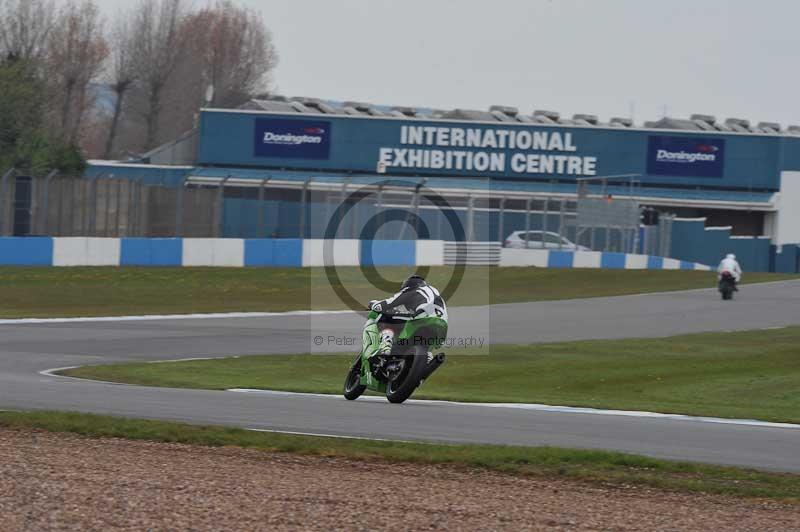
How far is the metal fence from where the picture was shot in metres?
31.0

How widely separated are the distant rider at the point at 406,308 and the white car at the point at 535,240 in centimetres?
2776

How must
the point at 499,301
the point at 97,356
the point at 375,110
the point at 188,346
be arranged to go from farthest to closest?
the point at 375,110 < the point at 499,301 < the point at 188,346 < the point at 97,356

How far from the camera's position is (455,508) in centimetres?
762

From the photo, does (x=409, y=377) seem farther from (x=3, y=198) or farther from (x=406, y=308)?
(x=3, y=198)

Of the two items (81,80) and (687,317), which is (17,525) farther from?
(81,80)

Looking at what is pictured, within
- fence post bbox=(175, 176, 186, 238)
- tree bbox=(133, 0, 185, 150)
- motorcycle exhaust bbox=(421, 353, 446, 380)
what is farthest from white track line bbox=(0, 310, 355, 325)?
tree bbox=(133, 0, 185, 150)

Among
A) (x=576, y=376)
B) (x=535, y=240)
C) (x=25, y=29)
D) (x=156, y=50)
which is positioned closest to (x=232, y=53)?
(x=156, y=50)

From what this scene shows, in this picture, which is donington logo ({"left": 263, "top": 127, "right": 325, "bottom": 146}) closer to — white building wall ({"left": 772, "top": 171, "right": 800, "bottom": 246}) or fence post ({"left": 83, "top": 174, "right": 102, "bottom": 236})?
white building wall ({"left": 772, "top": 171, "right": 800, "bottom": 246})

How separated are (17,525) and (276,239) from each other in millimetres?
27119

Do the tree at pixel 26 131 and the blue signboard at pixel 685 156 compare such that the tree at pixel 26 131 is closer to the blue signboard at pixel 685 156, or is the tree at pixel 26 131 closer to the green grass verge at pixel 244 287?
the green grass verge at pixel 244 287

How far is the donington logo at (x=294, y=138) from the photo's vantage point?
6175cm

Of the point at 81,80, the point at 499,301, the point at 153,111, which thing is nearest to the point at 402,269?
the point at 499,301

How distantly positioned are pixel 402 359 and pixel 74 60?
67.7 meters

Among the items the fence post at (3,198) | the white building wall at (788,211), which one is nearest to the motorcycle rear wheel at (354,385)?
the fence post at (3,198)
